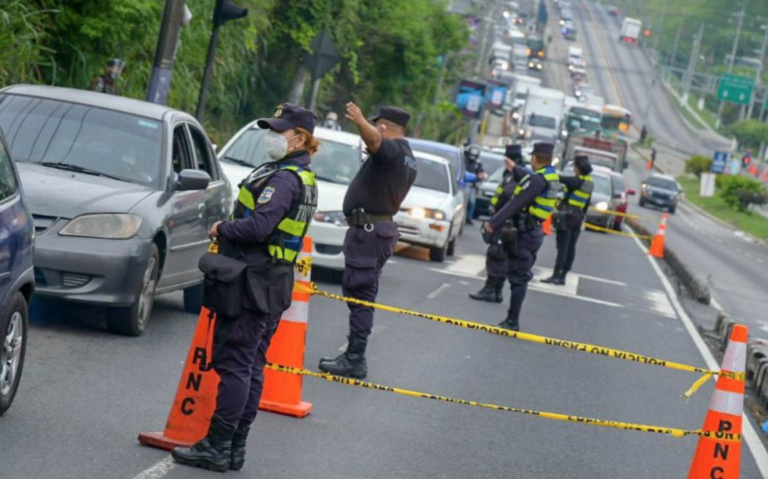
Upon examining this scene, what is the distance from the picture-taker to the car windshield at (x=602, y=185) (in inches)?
1512

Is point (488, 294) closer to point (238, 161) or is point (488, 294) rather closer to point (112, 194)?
point (238, 161)

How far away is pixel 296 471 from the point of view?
23.3 ft

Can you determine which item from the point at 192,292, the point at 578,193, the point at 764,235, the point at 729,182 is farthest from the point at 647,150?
the point at 192,292

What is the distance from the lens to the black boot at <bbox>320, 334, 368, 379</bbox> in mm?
9831

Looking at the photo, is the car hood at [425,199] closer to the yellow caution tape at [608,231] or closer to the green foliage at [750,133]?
the yellow caution tape at [608,231]

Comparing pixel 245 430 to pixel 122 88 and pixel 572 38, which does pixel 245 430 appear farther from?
pixel 572 38

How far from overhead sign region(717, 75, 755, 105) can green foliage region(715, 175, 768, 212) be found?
17.8 meters

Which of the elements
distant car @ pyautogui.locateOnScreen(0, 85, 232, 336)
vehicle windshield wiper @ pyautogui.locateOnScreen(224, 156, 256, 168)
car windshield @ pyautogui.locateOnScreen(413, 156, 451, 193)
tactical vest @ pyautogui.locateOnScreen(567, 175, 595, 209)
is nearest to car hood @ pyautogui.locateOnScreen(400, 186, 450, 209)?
car windshield @ pyautogui.locateOnScreen(413, 156, 451, 193)

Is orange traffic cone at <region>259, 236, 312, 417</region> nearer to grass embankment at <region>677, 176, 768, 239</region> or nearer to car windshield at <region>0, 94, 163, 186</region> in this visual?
car windshield at <region>0, 94, 163, 186</region>

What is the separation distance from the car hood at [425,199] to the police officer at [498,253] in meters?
3.86

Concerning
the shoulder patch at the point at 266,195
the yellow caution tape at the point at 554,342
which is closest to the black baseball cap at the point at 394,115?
the yellow caution tape at the point at 554,342

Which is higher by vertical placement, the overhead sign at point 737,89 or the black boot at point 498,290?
the black boot at point 498,290

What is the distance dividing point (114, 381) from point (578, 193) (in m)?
12.4

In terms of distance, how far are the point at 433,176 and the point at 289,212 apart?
15456 millimetres
